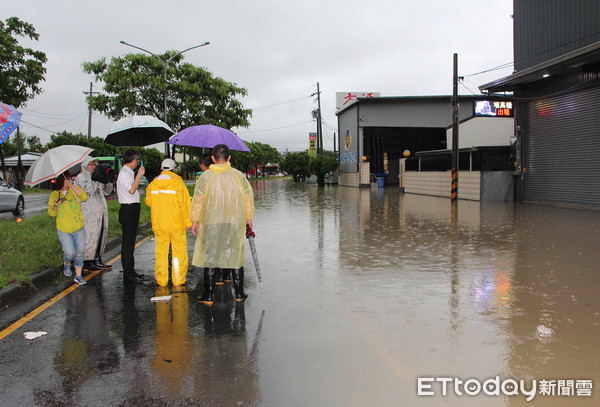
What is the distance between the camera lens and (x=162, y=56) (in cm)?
2991

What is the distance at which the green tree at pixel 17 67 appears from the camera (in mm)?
29617

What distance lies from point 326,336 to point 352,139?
41.1 meters

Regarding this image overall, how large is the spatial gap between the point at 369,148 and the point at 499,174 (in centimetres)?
2941

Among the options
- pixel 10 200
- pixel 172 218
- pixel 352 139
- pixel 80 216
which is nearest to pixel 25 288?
pixel 80 216

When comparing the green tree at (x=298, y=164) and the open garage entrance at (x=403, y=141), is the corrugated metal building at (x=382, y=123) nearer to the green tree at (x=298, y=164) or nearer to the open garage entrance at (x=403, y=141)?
the open garage entrance at (x=403, y=141)

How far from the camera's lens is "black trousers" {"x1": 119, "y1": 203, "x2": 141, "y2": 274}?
6.91 m

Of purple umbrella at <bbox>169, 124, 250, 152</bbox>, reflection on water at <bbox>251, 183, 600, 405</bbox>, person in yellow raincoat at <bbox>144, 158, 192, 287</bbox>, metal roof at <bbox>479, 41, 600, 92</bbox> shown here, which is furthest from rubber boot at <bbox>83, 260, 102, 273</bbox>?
metal roof at <bbox>479, 41, 600, 92</bbox>

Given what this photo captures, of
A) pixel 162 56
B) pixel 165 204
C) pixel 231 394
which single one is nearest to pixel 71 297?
pixel 165 204

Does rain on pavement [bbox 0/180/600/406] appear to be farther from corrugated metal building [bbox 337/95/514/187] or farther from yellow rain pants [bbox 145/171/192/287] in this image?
corrugated metal building [bbox 337/95/514/187]

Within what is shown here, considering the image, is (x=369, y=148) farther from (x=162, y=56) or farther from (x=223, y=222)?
(x=223, y=222)

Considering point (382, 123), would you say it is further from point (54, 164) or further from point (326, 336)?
point (326, 336)

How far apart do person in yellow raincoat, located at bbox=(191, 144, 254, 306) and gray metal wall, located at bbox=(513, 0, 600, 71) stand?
15.7 m

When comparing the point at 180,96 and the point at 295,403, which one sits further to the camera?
the point at 180,96

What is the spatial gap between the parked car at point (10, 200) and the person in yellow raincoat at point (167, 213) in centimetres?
1385
